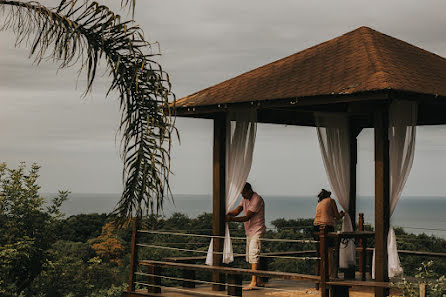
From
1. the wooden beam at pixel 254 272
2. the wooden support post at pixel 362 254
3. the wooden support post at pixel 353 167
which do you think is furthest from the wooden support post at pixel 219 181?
the wooden support post at pixel 362 254

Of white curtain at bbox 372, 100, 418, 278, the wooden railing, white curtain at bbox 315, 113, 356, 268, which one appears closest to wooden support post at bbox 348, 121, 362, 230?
white curtain at bbox 315, 113, 356, 268

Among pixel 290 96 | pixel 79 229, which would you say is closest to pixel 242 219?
pixel 290 96

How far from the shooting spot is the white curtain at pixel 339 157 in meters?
13.1

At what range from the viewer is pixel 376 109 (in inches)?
418

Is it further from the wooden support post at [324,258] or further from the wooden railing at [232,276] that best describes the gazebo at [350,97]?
the wooden support post at [324,258]

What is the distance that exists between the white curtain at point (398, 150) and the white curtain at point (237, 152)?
7.31ft

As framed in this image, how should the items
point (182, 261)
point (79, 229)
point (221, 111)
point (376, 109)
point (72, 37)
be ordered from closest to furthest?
point (376, 109) → point (72, 37) → point (221, 111) → point (182, 261) → point (79, 229)

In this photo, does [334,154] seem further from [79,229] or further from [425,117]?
[79,229]

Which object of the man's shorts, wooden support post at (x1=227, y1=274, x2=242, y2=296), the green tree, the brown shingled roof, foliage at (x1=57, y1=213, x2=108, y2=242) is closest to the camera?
the brown shingled roof

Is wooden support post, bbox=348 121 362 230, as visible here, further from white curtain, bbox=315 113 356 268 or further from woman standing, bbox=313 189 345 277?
woman standing, bbox=313 189 345 277

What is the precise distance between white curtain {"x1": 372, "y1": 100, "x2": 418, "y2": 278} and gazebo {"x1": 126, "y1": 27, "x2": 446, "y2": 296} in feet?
0.07

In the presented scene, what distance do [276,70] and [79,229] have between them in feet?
51.8

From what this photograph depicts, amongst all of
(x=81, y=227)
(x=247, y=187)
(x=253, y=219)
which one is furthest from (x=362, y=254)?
(x=81, y=227)

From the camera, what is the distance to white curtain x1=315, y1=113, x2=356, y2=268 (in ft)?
43.1
